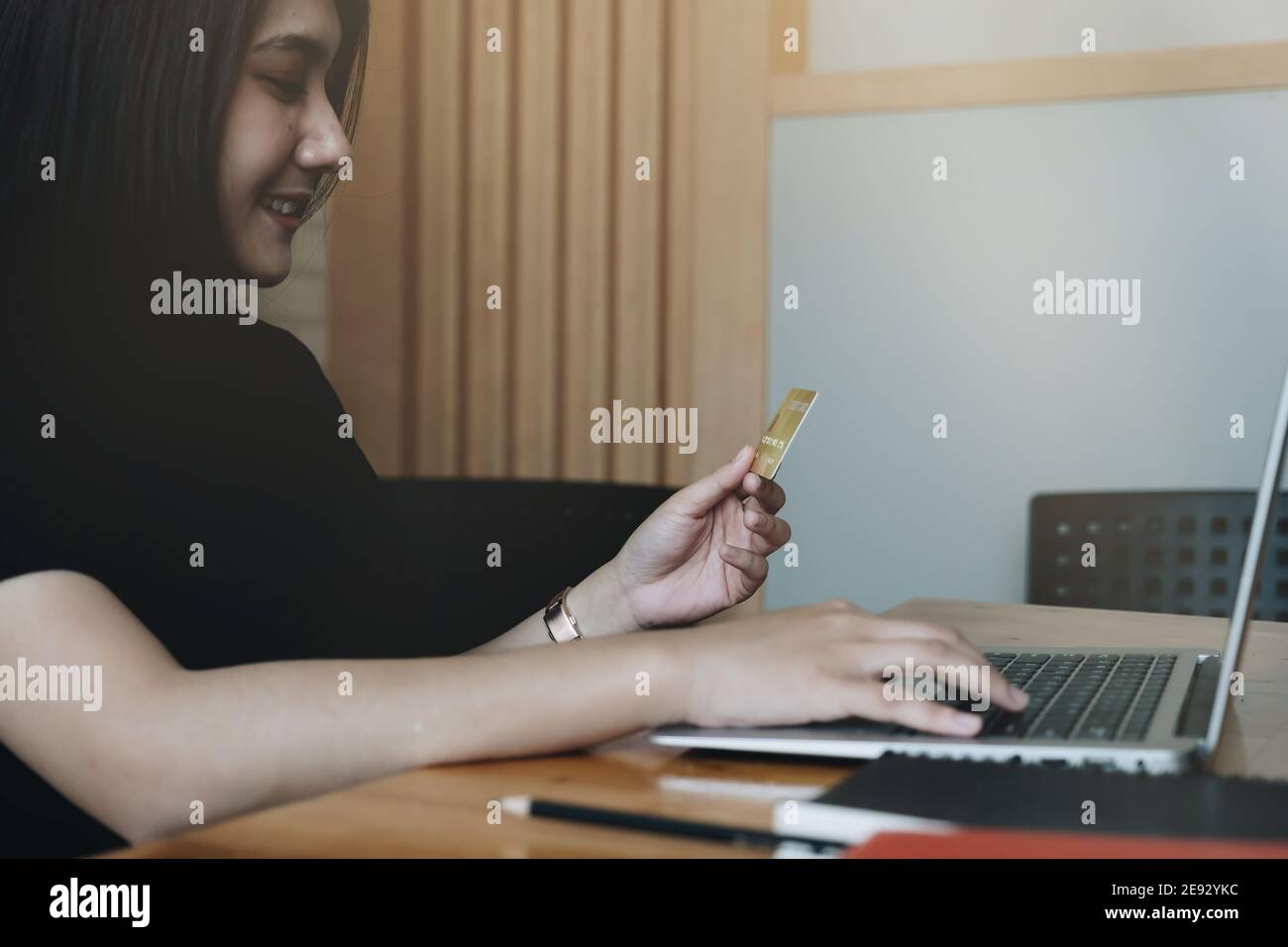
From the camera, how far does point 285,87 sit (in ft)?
3.69

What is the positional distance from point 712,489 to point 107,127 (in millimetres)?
546

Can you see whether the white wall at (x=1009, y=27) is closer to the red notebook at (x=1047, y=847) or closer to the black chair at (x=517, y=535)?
the black chair at (x=517, y=535)

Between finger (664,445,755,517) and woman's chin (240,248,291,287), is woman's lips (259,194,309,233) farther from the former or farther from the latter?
finger (664,445,755,517)

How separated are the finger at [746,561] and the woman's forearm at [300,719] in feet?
0.88

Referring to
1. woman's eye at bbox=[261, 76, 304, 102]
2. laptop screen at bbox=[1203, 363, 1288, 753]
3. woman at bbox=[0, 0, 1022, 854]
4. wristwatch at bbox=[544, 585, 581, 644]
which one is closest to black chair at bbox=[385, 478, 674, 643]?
woman at bbox=[0, 0, 1022, 854]

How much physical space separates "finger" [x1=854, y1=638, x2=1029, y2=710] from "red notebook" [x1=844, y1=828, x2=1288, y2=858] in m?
0.21

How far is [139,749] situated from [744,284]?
62.9 inches

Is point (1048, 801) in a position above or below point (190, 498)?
below

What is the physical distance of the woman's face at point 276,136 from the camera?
1080 millimetres

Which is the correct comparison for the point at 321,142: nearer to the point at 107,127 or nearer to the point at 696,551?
the point at 107,127

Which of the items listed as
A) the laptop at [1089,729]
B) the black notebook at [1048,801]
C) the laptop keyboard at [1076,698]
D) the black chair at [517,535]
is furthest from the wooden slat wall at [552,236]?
the black notebook at [1048,801]

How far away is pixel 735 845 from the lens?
493 mm

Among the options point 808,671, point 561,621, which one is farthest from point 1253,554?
point 561,621
